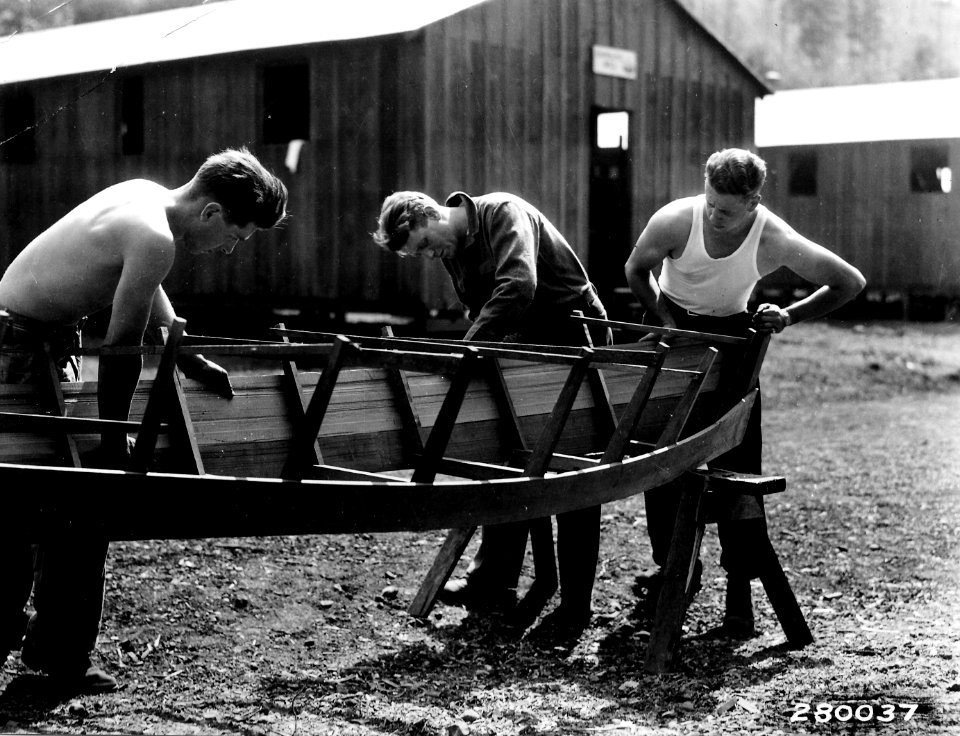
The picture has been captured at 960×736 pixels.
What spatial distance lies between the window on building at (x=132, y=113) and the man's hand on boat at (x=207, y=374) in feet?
39.8

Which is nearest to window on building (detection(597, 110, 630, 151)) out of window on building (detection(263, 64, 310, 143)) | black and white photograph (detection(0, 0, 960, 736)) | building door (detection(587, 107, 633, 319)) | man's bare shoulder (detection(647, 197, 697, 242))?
building door (detection(587, 107, 633, 319))

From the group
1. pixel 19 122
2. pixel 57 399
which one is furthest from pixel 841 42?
pixel 57 399

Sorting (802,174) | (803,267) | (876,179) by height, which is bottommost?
(803,267)

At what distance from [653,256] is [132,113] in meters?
12.0

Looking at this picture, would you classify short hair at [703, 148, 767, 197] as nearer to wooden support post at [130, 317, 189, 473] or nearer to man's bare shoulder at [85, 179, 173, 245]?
man's bare shoulder at [85, 179, 173, 245]

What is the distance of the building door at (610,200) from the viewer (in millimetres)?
15727

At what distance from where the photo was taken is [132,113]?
15.5 meters

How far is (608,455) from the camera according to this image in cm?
427

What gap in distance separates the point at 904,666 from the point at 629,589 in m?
1.81

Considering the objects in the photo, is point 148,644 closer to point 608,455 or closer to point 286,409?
point 286,409

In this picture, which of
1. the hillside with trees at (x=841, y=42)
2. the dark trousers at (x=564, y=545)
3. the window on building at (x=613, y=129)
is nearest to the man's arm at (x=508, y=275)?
the dark trousers at (x=564, y=545)

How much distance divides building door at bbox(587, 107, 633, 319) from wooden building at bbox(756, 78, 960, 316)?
22.5 feet

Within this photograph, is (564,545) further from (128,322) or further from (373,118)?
(373,118)

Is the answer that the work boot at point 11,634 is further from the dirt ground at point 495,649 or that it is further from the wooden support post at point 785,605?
the wooden support post at point 785,605
